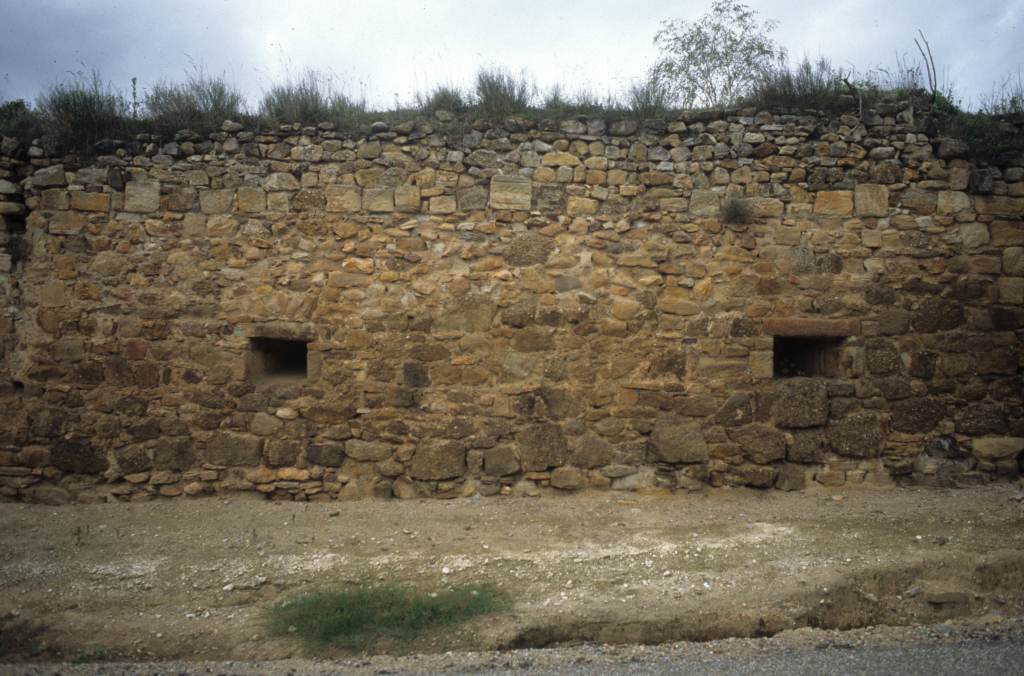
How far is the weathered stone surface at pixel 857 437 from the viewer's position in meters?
5.79

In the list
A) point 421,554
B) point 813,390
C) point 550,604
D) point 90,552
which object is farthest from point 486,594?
point 813,390

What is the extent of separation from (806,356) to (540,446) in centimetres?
247

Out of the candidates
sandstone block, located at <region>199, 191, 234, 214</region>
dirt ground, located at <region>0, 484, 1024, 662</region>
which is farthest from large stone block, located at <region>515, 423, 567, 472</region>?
sandstone block, located at <region>199, 191, 234, 214</region>

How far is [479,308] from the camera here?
5.77 metres

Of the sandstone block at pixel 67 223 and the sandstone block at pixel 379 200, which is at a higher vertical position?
the sandstone block at pixel 379 200

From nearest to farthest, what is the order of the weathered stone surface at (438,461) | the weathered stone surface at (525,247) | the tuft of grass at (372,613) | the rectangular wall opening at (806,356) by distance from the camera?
the tuft of grass at (372,613), the weathered stone surface at (438,461), the weathered stone surface at (525,247), the rectangular wall opening at (806,356)

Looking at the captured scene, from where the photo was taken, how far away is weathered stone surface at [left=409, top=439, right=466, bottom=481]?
5.68 metres

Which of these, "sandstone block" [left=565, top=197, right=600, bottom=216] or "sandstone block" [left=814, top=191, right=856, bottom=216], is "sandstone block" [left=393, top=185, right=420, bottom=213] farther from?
"sandstone block" [left=814, top=191, right=856, bottom=216]

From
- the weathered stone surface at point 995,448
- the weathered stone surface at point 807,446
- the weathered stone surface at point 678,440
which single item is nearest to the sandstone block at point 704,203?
the weathered stone surface at point 678,440

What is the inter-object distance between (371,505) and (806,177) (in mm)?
4275

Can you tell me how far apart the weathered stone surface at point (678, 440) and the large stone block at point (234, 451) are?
10.2 feet

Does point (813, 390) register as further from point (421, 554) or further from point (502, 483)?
point (421, 554)

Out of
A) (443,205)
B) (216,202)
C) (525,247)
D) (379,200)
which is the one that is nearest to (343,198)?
(379,200)

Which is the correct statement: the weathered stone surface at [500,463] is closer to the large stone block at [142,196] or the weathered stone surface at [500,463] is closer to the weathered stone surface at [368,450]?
the weathered stone surface at [368,450]
